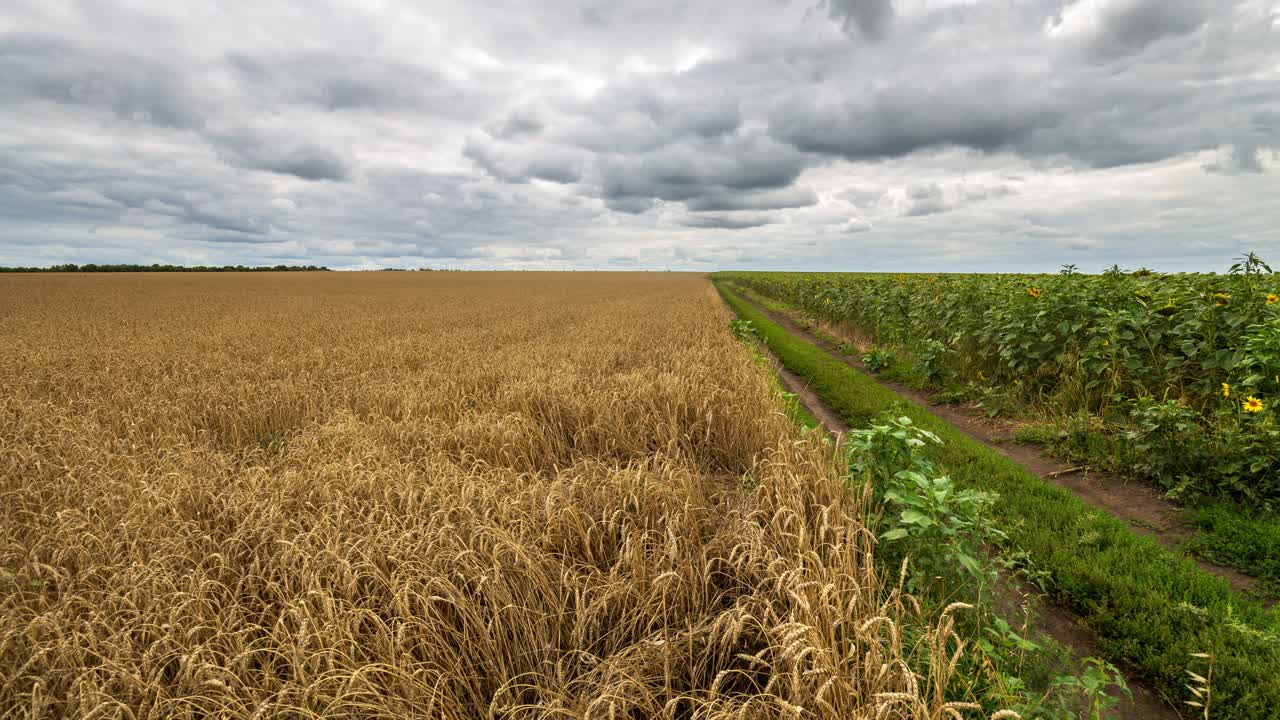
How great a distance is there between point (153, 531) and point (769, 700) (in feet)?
12.3

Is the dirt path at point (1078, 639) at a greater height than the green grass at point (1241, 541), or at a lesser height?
lesser

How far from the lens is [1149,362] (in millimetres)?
6871

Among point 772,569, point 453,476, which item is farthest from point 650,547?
point 453,476

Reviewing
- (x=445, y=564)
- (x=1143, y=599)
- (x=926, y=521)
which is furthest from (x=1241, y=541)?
(x=445, y=564)

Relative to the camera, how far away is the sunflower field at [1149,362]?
5.18m

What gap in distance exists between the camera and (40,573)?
9.91 feet

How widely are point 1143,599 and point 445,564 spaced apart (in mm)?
4621

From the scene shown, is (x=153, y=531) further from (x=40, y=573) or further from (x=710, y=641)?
(x=710, y=641)

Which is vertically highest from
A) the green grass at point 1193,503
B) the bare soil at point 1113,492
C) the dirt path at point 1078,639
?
the green grass at point 1193,503

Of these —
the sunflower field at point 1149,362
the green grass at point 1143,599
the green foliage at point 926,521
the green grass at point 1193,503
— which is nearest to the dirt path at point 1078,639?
the green grass at point 1143,599

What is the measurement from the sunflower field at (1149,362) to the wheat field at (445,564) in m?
3.99

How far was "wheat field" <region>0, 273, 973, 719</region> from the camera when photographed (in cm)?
221

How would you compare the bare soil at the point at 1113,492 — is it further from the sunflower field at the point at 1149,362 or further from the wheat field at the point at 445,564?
the wheat field at the point at 445,564

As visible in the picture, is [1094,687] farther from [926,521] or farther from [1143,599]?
[1143,599]
